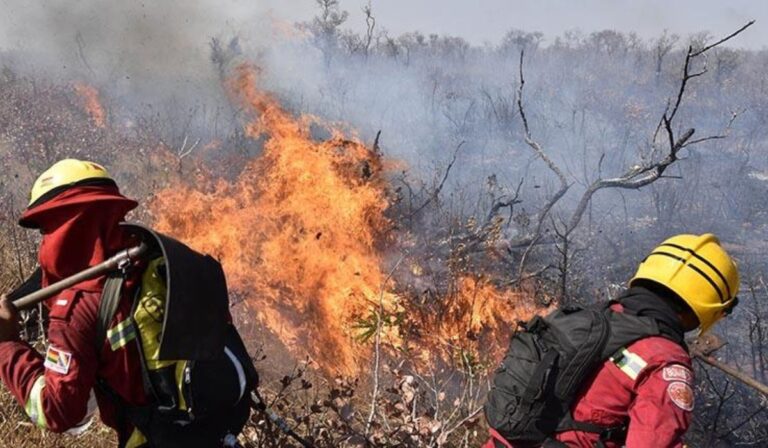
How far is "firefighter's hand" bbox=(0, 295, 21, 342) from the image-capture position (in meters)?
1.91

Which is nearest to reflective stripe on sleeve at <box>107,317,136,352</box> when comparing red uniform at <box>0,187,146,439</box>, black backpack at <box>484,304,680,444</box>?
red uniform at <box>0,187,146,439</box>

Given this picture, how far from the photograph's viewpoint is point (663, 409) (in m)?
1.93

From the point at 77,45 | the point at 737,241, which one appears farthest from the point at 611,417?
the point at 77,45

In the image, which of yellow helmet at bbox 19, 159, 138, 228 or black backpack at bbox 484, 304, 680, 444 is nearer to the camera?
yellow helmet at bbox 19, 159, 138, 228

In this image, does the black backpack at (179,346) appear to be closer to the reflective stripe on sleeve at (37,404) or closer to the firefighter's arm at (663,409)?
the reflective stripe on sleeve at (37,404)

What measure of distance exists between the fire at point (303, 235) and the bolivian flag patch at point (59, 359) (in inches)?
162

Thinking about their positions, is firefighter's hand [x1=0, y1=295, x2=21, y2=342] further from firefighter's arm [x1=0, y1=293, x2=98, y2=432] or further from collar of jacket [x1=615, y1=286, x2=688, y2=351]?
collar of jacket [x1=615, y1=286, x2=688, y2=351]

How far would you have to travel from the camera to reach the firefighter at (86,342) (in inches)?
71.3

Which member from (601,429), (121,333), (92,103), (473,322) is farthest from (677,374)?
(92,103)

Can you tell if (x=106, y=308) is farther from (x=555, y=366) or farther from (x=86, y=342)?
(x=555, y=366)

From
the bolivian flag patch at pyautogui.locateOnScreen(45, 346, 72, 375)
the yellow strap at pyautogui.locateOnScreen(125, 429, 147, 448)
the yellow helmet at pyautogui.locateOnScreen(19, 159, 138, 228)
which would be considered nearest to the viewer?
the bolivian flag patch at pyautogui.locateOnScreen(45, 346, 72, 375)

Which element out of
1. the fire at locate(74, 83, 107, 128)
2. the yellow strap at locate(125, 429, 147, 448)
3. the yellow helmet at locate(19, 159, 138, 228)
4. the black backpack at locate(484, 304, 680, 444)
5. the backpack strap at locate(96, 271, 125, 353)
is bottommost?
the fire at locate(74, 83, 107, 128)

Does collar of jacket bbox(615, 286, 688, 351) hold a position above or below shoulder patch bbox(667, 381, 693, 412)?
above

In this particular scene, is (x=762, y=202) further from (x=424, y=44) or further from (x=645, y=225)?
(x=424, y=44)
